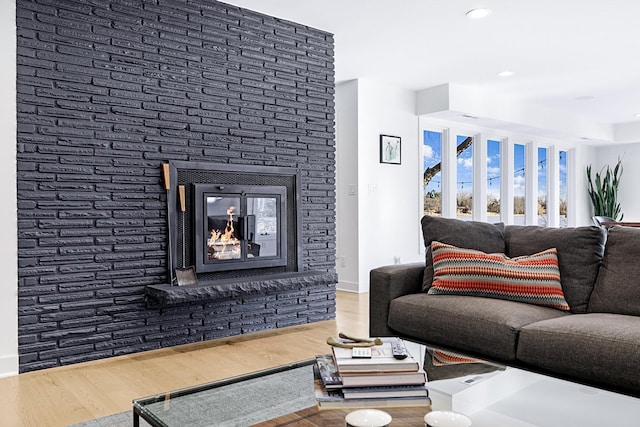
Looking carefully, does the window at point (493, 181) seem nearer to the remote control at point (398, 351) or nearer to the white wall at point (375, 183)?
the white wall at point (375, 183)

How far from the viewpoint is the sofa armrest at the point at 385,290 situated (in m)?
2.70

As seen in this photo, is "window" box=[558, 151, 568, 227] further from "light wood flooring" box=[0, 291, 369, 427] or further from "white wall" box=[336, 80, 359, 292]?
"light wood flooring" box=[0, 291, 369, 427]

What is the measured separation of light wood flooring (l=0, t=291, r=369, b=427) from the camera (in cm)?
236

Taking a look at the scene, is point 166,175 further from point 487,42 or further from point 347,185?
point 487,42

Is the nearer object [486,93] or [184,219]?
[184,219]

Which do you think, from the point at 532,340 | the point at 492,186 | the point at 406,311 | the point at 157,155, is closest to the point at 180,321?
the point at 157,155

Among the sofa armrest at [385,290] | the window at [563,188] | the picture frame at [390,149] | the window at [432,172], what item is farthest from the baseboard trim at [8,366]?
the window at [563,188]

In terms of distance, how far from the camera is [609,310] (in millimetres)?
2350

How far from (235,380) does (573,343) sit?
125cm

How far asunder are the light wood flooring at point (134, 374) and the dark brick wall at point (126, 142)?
0.14m

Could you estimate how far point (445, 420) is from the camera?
126 cm

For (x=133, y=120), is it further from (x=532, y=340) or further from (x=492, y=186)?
(x=492, y=186)

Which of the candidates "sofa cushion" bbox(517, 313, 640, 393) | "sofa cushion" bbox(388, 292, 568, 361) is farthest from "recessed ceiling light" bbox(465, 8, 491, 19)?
"sofa cushion" bbox(517, 313, 640, 393)

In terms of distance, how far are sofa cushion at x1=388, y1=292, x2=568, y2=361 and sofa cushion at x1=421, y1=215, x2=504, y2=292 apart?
26 centimetres
